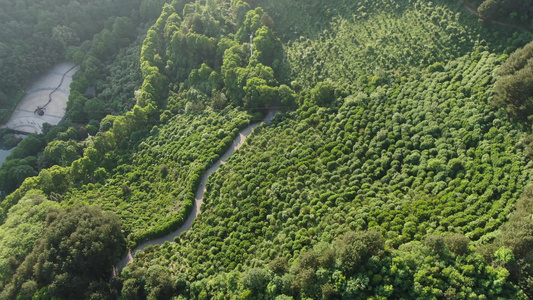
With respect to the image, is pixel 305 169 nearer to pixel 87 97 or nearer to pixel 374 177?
pixel 374 177

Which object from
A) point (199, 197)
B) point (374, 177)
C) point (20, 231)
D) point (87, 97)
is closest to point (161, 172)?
point (199, 197)

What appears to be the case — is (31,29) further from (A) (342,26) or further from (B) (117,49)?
(A) (342,26)

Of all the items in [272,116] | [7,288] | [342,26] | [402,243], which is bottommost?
[7,288]

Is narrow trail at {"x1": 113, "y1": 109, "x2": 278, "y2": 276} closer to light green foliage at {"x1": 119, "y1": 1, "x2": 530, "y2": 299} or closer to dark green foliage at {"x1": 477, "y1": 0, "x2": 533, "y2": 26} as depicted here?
light green foliage at {"x1": 119, "y1": 1, "x2": 530, "y2": 299}

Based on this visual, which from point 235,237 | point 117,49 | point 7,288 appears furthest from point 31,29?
point 235,237

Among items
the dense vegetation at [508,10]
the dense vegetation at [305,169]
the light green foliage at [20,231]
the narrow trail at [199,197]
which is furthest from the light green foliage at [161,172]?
the dense vegetation at [508,10]

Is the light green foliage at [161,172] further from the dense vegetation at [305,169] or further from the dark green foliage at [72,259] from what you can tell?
the dark green foliage at [72,259]
